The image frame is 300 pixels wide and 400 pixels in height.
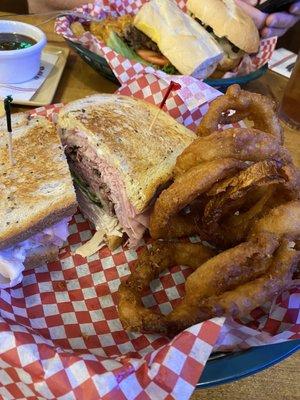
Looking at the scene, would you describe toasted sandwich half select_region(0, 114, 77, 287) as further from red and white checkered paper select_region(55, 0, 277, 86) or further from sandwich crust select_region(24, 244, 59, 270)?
red and white checkered paper select_region(55, 0, 277, 86)

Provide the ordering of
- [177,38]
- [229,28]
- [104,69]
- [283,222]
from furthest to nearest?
1. [229,28]
2. [177,38]
3. [104,69]
4. [283,222]

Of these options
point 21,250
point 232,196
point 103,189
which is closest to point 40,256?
point 21,250

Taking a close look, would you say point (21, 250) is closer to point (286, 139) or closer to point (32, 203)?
point (32, 203)

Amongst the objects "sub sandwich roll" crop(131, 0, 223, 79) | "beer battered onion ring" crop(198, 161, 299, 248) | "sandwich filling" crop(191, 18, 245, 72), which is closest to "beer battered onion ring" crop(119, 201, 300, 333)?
"beer battered onion ring" crop(198, 161, 299, 248)

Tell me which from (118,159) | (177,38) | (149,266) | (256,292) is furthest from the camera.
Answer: (177,38)

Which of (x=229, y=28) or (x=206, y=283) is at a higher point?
(x=229, y=28)

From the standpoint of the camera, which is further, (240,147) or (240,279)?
(240,147)
